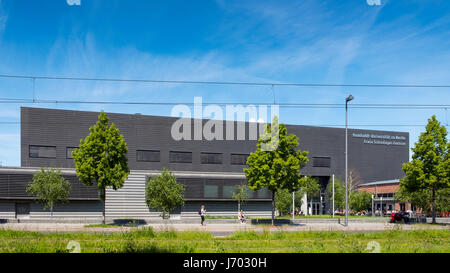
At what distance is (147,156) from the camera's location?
4997 cm

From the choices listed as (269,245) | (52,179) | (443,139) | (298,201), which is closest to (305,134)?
(298,201)

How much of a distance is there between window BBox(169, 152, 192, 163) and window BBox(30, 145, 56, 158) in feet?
49.7

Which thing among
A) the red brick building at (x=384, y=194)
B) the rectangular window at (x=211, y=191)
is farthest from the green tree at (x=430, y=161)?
the red brick building at (x=384, y=194)

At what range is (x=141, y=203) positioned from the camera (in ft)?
152

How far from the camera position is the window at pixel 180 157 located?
5116 cm

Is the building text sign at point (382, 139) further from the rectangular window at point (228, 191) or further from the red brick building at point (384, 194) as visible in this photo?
the rectangular window at point (228, 191)

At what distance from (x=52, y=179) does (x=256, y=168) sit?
21.8 m

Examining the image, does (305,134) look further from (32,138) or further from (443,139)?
(32,138)

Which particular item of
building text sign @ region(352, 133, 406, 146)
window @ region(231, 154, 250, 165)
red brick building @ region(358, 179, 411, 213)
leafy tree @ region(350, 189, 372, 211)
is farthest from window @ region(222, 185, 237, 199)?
building text sign @ region(352, 133, 406, 146)

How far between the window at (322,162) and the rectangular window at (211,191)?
848 inches

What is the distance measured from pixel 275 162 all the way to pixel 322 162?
35.0m

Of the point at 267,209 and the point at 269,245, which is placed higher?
the point at 269,245

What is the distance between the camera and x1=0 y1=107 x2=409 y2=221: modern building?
42.7 metres
